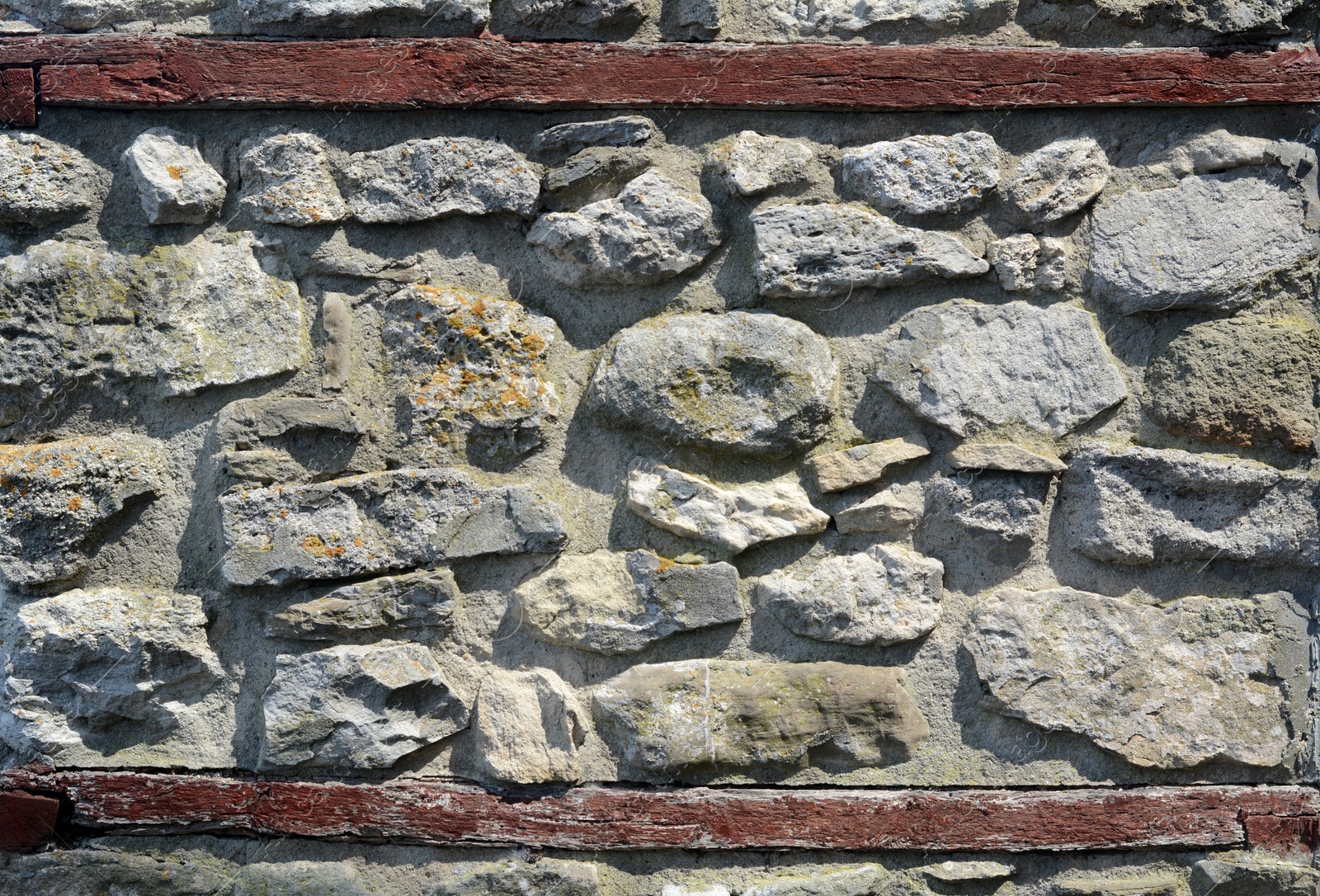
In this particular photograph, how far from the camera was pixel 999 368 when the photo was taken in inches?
77.2

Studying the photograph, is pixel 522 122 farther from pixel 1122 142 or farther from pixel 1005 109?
pixel 1122 142

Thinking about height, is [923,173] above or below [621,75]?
below

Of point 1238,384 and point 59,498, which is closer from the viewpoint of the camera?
point 59,498

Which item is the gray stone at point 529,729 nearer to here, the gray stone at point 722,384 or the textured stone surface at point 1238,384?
the gray stone at point 722,384

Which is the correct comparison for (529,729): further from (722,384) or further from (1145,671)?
(1145,671)

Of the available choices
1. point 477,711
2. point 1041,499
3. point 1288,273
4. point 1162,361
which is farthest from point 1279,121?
point 477,711

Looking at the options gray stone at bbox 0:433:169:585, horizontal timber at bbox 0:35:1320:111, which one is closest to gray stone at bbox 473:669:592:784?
gray stone at bbox 0:433:169:585

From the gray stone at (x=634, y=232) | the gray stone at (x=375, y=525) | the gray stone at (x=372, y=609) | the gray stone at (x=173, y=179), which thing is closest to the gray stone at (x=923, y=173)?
the gray stone at (x=634, y=232)

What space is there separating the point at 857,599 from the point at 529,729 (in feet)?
2.40

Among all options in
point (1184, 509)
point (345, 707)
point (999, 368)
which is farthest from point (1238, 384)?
point (345, 707)

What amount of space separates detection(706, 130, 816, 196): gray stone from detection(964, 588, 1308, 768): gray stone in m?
1.01

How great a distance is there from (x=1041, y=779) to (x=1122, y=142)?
1.40 meters

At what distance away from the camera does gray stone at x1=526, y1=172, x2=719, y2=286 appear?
1932 mm

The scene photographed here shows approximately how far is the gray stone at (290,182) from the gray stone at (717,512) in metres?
0.88
